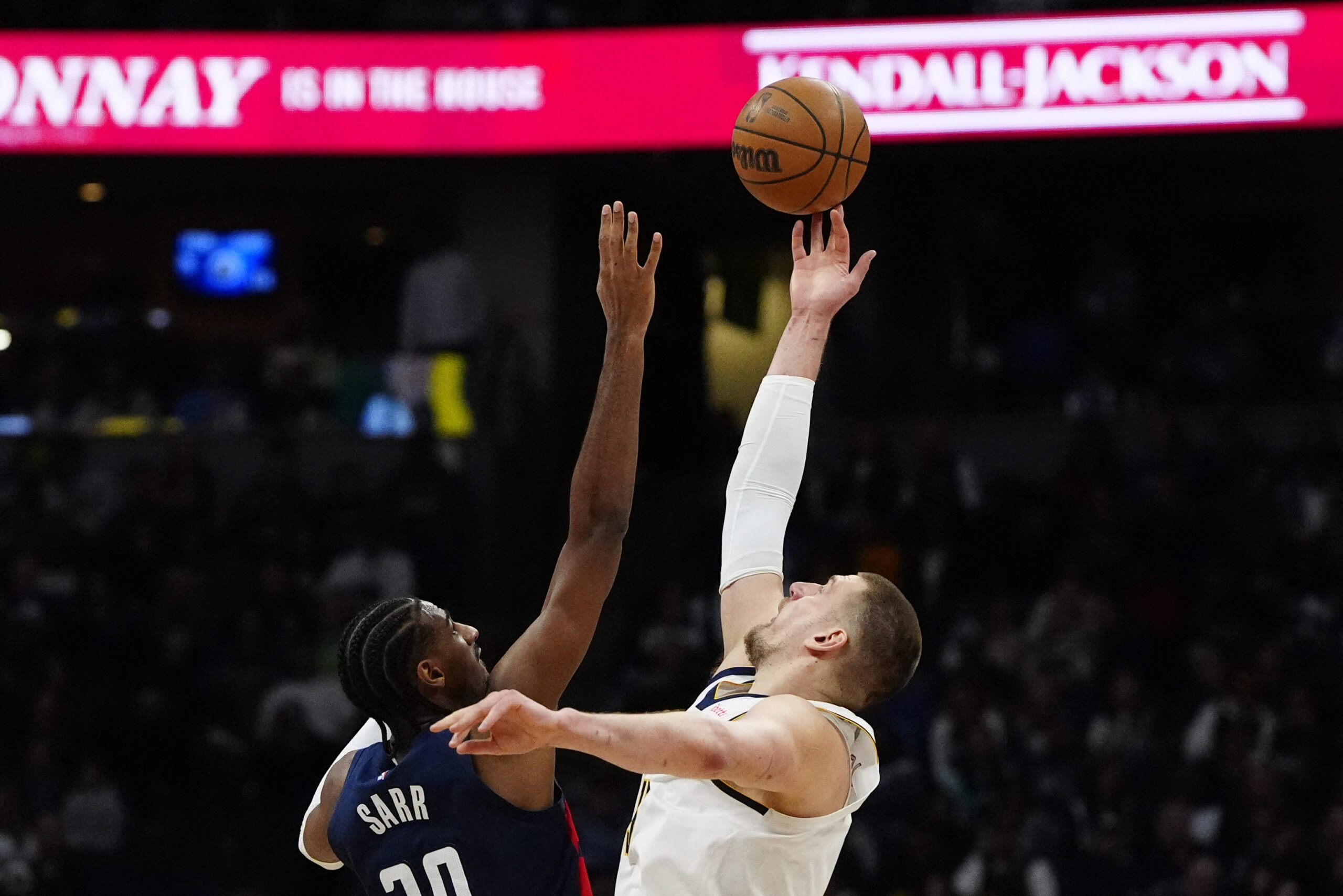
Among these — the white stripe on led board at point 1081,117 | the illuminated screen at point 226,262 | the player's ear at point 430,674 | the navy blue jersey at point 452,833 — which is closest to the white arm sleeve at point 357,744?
the navy blue jersey at point 452,833

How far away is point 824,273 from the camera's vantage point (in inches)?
143

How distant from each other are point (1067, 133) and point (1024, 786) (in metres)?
3.31

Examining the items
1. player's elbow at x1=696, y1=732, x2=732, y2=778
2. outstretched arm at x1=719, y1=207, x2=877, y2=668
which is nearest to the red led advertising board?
outstretched arm at x1=719, y1=207, x2=877, y2=668

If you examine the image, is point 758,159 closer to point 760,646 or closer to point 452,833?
point 760,646

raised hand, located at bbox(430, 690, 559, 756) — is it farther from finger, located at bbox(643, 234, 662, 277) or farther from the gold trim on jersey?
finger, located at bbox(643, 234, 662, 277)

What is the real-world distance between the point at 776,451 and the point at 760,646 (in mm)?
528

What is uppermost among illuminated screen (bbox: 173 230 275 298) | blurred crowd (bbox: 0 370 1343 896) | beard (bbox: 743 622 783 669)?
illuminated screen (bbox: 173 230 275 298)

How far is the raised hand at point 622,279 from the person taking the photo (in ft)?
10.4

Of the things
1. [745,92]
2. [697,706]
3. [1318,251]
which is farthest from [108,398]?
[697,706]

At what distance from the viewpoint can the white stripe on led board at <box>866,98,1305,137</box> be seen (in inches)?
346

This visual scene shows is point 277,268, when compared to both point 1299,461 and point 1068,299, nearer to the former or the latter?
point 1068,299

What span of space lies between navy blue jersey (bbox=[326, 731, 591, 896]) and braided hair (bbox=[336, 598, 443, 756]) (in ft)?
0.27

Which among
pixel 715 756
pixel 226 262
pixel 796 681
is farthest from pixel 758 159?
pixel 226 262

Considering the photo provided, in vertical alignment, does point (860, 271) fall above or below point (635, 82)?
below
